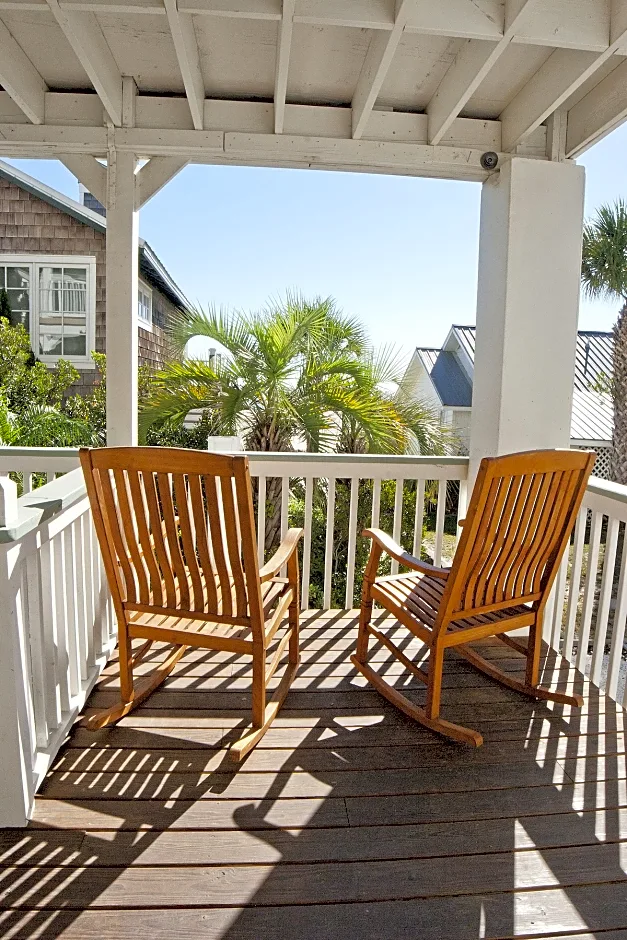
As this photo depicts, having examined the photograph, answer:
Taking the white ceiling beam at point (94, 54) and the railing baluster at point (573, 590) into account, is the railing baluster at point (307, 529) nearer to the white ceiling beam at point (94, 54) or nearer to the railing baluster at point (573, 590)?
the railing baluster at point (573, 590)

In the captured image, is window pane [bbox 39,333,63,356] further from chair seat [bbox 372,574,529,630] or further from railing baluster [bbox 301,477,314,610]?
chair seat [bbox 372,574,529,630]

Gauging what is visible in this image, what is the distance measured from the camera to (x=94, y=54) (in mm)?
2424

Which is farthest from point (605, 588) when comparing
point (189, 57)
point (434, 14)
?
point (189, 57)

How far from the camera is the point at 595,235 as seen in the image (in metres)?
8.62

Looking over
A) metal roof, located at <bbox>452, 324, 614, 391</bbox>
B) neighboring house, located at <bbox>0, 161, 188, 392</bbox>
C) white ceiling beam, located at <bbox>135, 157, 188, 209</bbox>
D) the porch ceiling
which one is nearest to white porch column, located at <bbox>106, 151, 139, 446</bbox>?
white ceiling beam, located at <bbox>135, 157, 188, 209</bbox>

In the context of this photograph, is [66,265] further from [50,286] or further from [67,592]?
[67,592]

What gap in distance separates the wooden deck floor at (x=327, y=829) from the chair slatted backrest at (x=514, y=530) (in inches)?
18.5

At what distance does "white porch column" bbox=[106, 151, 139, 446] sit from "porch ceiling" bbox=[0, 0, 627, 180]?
17 cm

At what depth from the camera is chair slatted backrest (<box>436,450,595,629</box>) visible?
79.0 inches

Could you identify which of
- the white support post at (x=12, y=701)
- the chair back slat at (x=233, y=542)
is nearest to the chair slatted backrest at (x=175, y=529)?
the chair back slat at (x=233, y=542)

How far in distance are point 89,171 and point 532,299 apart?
223 centimetres

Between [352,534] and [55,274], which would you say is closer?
[352,534]

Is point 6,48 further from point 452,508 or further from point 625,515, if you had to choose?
point 452,508

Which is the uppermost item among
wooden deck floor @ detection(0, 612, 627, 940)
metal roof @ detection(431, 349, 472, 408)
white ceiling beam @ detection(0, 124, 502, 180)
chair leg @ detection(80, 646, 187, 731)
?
white ceiling beam @ detection(0, 124, 502, 180)
